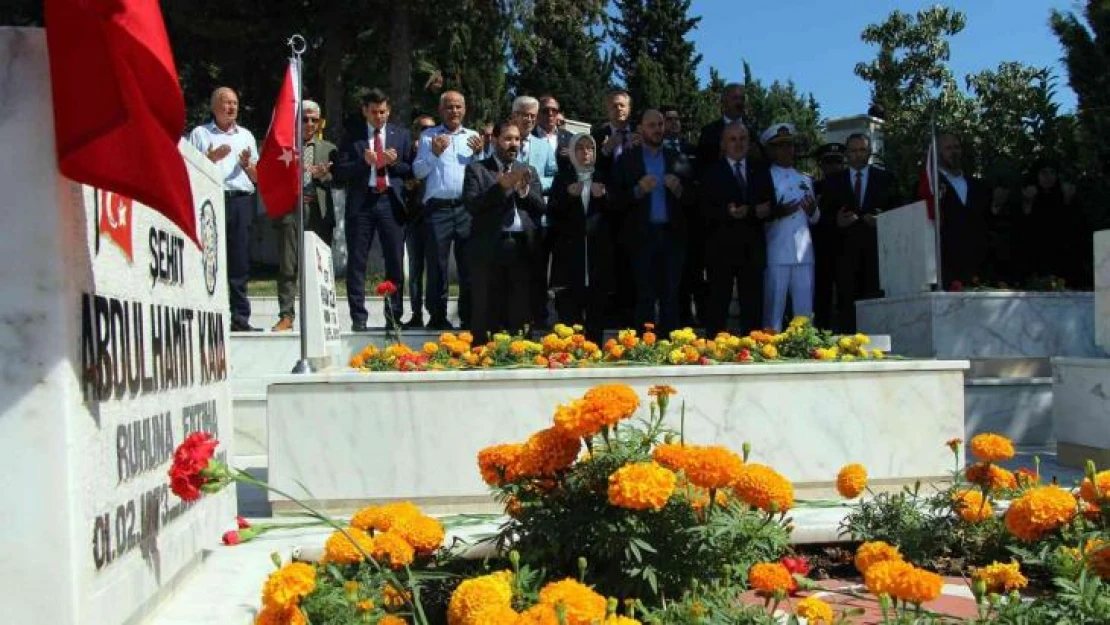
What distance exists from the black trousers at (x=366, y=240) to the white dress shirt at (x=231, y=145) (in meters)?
0.92

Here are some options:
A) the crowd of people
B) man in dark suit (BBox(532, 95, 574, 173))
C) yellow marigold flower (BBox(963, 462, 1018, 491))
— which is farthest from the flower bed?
man in dark suit (BBox(532, 95, 574, 173))

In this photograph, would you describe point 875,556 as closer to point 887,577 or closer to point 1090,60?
point 887,577

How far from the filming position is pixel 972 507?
372 centimetres

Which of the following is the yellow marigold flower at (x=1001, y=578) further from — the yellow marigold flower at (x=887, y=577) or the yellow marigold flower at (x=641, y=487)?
the yellow marigold flower at (x=641, y=487)

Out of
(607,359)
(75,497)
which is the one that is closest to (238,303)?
(607,359)

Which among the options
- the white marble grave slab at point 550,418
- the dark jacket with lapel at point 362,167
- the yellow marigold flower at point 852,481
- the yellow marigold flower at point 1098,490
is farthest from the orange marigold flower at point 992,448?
the dark jacket with lapel at point 362,167

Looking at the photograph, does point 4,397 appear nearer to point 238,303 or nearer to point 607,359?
point 607,359

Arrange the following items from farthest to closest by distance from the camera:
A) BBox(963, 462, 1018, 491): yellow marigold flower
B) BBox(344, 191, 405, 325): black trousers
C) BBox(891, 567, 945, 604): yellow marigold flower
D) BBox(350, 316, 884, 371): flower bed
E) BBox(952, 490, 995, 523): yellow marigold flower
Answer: BBox(344, 191, 405, 325): black trousers < BBox(350, 316, 884, 371): flower bed < BBox(952, 490, 995, 523): yellow marigold flower < BBox(963, 462, 1018, 491): yellow marigold flower < BBox(891, 567, 945, 604): yellow marigold flower

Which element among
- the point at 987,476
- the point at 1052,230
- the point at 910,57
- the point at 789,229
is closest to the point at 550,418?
the point at 987,476

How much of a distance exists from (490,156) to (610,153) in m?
1.03

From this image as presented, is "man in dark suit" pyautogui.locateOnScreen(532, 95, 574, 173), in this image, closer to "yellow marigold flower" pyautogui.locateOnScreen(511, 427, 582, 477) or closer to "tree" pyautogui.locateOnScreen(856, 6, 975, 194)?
"yellow marigold flower" pyautogui.locateOnScreen(511, 427, 582, 477)

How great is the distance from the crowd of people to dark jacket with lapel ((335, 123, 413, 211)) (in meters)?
0.01

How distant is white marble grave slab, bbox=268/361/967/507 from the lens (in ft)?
17.5

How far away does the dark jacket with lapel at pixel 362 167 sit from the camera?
30.4ft
